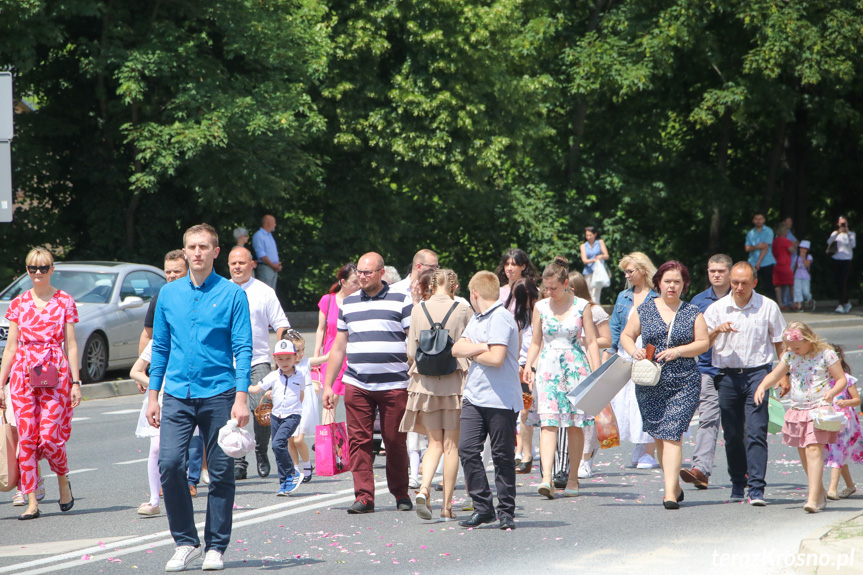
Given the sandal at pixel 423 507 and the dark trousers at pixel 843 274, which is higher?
the dark trousers at pixel 843 274

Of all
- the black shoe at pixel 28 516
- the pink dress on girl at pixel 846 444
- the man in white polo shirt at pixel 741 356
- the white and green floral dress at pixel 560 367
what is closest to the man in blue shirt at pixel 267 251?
the white and green floral dress at pixel 560 367

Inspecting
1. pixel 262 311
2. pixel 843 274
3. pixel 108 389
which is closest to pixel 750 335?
pixel 262 311

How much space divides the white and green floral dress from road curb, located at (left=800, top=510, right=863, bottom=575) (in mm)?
2237

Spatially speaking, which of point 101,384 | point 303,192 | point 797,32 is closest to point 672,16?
point 797,32

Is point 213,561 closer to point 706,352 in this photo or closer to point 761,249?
point 706,352

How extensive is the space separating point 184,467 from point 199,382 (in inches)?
18.6

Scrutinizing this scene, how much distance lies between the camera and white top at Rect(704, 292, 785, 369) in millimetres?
8531

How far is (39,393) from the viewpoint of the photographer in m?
8.46

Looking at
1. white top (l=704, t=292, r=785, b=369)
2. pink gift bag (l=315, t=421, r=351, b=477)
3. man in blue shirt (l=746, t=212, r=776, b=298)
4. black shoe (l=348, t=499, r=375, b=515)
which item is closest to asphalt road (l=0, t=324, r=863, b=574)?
black shoe (l=348, t=499, r=375, b=515)

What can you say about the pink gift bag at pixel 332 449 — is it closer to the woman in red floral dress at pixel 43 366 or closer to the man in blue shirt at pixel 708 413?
the woman in red floral dress at pixel 43 366

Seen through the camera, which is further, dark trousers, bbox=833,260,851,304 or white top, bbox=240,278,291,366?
dark trousers, bbox=833,260,851,304

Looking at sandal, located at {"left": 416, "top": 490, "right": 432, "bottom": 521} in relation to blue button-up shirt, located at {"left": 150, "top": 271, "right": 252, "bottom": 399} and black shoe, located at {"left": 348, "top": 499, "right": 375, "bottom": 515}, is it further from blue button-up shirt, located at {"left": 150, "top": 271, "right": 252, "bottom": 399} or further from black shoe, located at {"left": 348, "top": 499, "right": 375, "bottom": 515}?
blue button-up shirt, located at {"left": 150, "top": 271, "right": 252, "bottom": 399}

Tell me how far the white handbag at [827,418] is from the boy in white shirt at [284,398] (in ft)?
12.8

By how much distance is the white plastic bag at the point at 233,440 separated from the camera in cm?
622
